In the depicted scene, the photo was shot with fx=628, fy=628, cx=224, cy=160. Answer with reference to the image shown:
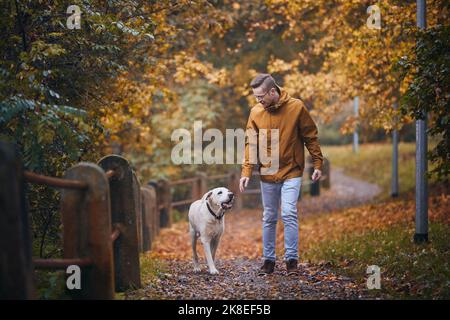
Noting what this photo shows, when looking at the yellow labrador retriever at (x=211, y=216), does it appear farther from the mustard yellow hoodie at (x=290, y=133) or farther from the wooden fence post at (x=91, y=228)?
the wooden fence post at (x=91, y=228)

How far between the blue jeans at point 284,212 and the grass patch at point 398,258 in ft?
2.83

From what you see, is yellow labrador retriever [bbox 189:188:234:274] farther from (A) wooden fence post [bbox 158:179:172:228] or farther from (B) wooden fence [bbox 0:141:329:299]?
(A) wooden fence post [bbox 158:179:172:228]

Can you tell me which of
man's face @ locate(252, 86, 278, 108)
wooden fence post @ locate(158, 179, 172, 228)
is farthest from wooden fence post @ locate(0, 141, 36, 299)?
wooden fence post @ locate(158, 179, 172, 228)

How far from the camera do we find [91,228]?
18.1 feet

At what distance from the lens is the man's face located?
7.35m

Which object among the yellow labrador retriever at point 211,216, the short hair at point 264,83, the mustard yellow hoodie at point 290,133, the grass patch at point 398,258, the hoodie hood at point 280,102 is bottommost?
the grass patch at point 398,258

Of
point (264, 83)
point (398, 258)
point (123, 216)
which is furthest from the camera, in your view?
point (398, 258)

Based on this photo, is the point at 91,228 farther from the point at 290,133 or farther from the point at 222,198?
the point at 290,133

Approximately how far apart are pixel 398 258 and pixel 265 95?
114 inches

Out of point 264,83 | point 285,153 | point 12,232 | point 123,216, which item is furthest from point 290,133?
point 12,232

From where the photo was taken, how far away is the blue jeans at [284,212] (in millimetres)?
7409

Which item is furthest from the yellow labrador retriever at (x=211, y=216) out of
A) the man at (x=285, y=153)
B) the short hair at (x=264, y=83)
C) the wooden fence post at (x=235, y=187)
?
the wooden fence post at (x=235, y=187)

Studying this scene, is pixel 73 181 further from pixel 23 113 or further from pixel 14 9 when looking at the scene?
pixel 14 9

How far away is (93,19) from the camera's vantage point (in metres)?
7.34
